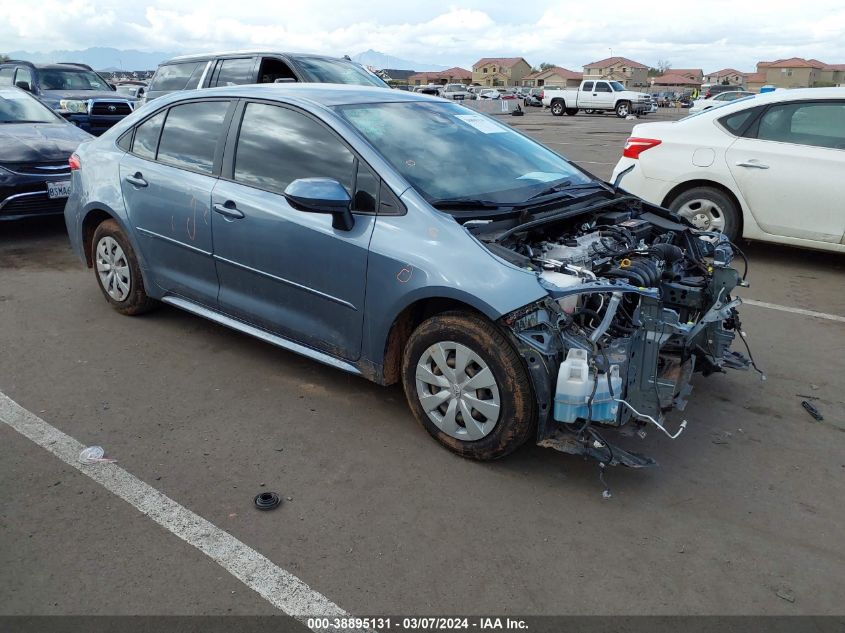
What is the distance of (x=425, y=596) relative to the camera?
8.62 ft

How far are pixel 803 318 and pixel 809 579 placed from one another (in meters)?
3.31

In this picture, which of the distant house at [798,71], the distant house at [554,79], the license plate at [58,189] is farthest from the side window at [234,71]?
the distant house at [798,71]

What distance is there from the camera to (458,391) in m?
3.43

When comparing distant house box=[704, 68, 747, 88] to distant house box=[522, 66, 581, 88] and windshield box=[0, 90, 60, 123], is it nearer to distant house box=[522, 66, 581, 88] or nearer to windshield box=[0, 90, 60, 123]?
distant house box=[522, 66, 581, 88]

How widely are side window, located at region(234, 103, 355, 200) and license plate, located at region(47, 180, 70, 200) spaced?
430 centimetres

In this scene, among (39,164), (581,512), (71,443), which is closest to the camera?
(581,512)

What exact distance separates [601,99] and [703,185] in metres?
33.0

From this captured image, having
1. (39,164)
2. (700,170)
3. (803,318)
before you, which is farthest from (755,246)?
(39,164)

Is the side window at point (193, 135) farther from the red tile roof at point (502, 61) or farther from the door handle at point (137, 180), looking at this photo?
the red tile roof at point (502, 61)

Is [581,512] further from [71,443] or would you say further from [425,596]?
[71,443]

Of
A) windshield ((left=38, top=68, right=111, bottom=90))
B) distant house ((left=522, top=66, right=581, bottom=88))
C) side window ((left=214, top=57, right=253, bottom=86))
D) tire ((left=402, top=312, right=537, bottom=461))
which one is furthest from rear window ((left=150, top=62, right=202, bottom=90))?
distant house ((left=522, top=66, right=581, bottom=88))

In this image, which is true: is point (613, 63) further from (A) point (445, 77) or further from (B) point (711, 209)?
(B) point (711, 209)

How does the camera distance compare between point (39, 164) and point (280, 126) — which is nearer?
point (280, 126)

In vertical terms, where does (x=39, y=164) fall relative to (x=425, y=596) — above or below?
above
